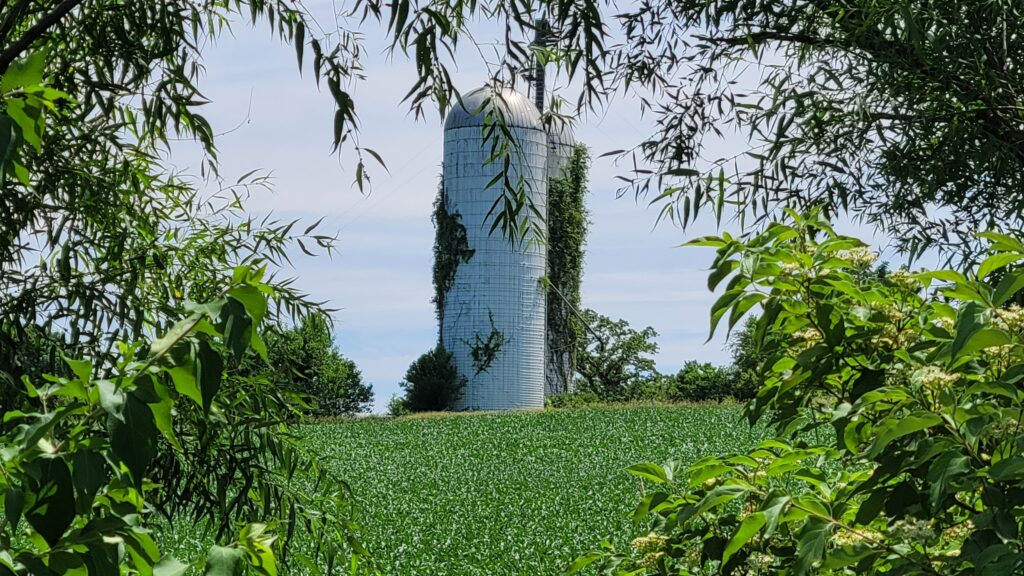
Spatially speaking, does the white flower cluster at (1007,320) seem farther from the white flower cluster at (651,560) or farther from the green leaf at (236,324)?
the green leaf at (236,324)

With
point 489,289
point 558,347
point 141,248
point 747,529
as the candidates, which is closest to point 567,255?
point 558,347

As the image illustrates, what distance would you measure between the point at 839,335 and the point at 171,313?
2.33 meters

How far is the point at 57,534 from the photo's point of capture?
3.86ft

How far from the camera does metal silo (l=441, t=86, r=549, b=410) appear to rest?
1705 centimetres

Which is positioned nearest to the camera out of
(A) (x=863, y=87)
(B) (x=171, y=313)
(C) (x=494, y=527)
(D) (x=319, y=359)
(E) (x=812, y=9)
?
(B) (x=171, y=313)

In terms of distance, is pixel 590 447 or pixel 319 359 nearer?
pixel 590 447

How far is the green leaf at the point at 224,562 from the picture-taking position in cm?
143

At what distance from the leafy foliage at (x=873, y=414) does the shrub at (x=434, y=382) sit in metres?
15.4

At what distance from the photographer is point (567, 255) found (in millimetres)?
18750

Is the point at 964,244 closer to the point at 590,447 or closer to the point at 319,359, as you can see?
the point at 590,447

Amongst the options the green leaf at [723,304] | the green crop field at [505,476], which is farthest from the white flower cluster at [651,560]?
the green crop field at [505,476]

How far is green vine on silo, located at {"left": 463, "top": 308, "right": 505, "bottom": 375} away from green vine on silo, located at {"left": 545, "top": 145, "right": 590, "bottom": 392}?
182cm

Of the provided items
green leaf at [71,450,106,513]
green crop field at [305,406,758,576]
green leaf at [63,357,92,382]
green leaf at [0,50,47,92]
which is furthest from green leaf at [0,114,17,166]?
green crop field at [305,406,758,576]

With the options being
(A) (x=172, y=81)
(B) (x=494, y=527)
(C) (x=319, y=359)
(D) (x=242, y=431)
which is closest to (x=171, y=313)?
(D) (x=242, y=431)
